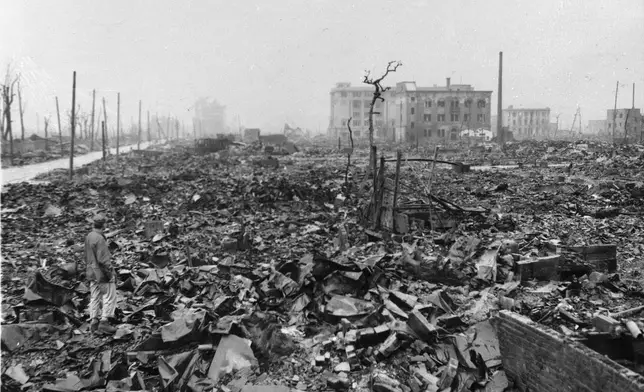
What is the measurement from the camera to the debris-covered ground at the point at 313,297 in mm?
4539

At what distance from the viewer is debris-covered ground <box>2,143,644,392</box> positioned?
454 centimetres

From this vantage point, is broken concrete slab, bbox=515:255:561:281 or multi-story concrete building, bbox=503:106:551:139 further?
multi-story concrete building, bbox=503:106:551:139

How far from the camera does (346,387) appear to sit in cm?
432

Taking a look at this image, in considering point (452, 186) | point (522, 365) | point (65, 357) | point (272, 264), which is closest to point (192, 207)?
point (272, 264)

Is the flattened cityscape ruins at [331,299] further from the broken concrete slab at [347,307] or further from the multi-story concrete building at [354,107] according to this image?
the multi-story concrete building at [354,107]

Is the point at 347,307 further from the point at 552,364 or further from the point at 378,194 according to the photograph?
the point at 378,194

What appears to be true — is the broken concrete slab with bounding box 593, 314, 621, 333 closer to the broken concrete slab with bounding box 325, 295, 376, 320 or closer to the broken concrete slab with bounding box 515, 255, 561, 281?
the broken concrete slab with bounding box 515, 255, 561, 281

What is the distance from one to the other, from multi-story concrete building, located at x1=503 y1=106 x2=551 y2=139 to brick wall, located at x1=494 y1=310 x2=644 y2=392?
343ft

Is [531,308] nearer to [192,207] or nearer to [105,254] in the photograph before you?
[105,254]

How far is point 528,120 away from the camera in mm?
101062

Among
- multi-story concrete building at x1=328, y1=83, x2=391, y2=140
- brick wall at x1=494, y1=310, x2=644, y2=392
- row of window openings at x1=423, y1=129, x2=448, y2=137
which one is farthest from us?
multi-story concrete building at x1=328, y1=83, x2=391, y2=140

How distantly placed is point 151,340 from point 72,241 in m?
6.66

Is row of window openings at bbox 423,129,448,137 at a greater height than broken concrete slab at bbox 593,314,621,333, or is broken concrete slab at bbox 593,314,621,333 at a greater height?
row of window openings at bbox 423,129,448,137

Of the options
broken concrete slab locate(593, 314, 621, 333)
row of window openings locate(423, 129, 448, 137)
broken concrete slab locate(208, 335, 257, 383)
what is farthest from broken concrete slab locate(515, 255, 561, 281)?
row of window openings locate(423, 129, 448, 137)
